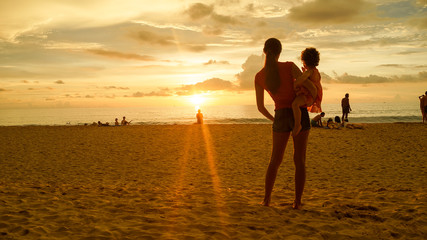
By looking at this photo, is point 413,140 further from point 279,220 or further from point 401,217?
point 279,220

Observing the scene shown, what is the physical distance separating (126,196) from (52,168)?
5233 mm

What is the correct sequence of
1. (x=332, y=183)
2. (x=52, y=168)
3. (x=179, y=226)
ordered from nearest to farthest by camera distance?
(x=179, y=226) → (x=332, y=183) → (x=52, y=168)

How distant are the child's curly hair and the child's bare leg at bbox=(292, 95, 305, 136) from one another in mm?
472

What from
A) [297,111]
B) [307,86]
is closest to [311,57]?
[307,86]

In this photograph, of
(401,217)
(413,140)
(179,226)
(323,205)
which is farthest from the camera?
(413,140)

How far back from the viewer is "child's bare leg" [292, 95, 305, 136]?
3695mm

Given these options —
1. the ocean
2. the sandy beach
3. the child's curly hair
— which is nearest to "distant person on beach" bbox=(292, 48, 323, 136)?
the child's curly hair

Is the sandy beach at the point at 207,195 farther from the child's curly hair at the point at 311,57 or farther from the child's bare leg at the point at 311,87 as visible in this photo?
the child's curly hair at the point at 311,57

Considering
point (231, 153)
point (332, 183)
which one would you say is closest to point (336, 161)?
point (332, 183)

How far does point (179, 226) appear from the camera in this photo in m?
3.71

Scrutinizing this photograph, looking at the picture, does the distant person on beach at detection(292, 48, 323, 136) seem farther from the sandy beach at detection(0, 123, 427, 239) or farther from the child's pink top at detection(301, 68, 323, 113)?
the sandy beach at detection(0, 123, 427, 239)

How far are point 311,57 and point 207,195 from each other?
3.17 meters

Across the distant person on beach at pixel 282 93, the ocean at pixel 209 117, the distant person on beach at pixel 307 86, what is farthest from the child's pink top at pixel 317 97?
the ocean at pixel 209 117

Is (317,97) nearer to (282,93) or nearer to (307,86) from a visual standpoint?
(307,86)
